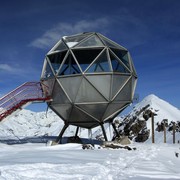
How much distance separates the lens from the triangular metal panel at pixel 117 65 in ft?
86.8

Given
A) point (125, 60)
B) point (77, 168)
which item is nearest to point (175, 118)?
point (125, 60)

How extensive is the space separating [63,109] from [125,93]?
5.02 m

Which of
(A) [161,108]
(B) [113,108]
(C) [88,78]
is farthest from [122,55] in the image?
(A) [161,108]

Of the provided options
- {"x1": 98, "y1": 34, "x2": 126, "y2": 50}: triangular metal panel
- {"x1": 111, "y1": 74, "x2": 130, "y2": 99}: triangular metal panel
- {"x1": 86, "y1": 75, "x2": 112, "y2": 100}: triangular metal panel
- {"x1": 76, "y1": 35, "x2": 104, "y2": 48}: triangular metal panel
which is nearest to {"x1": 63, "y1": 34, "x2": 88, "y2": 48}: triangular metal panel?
{"x1": 76, "y1": 35, "x2": 104, "y2": 48}: triangular metal panel

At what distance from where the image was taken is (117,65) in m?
26.8

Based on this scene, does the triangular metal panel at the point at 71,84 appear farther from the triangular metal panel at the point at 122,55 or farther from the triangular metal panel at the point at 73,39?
the triangular metal panel at the point at 122,55

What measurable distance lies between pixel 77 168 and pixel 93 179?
2.11 metres

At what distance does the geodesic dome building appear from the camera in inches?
1001

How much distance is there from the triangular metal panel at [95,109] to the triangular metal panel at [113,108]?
45cm

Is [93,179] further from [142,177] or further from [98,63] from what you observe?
[98,63]

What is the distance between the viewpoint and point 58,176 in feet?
31.7

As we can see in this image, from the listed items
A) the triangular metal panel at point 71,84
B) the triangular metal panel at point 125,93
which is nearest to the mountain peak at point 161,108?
the triangular metal panel at point 125,93

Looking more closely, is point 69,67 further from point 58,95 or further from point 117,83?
point 117,83

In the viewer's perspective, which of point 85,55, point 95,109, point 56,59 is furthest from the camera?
point 56,59
